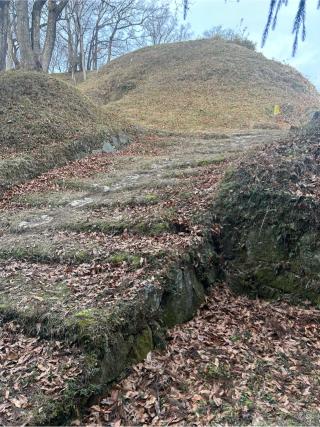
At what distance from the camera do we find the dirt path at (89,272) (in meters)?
4.23

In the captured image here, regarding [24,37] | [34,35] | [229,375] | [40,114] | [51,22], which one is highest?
[51,22]

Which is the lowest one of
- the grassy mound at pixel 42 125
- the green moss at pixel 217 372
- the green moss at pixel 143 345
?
the green moss at pixel 217 372

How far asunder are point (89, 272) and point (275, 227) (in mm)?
3067

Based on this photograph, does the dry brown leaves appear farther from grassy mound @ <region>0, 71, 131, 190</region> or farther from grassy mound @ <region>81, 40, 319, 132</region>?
grassy mound @ <region>81, 40, 319, 132</region>

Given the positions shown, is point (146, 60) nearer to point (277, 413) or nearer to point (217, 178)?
point (217, 178)

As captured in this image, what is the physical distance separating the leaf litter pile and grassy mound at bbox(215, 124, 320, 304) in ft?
1.51

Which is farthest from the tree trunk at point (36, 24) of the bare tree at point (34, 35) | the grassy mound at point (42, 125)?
the grassy mound at point (42, 125)

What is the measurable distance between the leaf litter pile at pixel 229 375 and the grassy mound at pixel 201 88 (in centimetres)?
1227

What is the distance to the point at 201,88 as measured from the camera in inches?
876

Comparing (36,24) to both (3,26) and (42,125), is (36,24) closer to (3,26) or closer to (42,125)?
(3,26)

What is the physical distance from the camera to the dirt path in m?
4.23

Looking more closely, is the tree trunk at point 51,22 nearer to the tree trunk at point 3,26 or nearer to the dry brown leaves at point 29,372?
the tree trunk at point 3,26

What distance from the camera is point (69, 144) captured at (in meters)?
12.3

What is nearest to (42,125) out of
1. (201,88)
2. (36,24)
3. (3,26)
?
(36,24)
